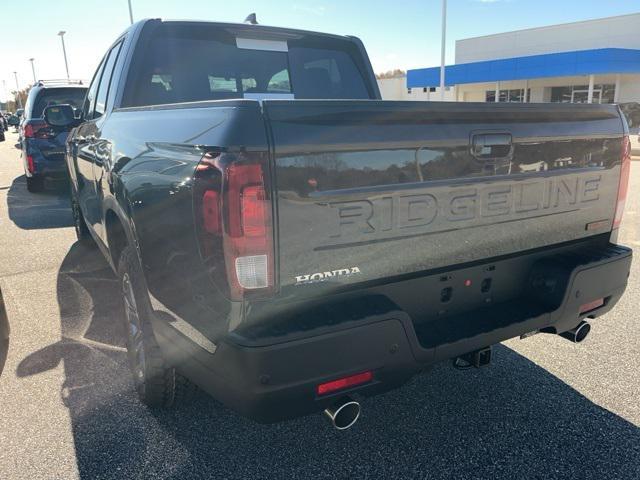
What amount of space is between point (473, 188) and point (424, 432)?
127 cm

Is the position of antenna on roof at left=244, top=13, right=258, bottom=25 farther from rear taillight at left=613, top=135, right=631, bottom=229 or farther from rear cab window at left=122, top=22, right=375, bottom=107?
rear taillight at left=613, top=135, right=631, bottom=229

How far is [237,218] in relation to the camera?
1.81 m

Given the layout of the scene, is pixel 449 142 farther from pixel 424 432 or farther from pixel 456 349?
pixel 424 432

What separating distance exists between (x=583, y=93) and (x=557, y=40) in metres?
5.59

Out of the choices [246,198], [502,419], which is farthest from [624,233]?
[246,198]

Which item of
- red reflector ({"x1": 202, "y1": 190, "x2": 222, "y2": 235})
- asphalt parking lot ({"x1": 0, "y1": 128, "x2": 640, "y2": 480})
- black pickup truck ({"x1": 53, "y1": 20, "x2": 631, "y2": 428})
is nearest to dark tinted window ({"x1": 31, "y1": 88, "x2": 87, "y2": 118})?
asphalt parking lot ({"x1": 0, "y1": 128, "x2": 640, "y2": 480})

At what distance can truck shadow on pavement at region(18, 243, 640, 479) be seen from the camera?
246 cm

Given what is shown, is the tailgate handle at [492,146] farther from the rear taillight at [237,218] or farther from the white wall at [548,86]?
the white wall at [548,86]

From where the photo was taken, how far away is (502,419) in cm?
283

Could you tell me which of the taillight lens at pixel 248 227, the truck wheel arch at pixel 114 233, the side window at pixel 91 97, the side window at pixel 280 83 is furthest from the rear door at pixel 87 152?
the taillight lens at pixel 248 227

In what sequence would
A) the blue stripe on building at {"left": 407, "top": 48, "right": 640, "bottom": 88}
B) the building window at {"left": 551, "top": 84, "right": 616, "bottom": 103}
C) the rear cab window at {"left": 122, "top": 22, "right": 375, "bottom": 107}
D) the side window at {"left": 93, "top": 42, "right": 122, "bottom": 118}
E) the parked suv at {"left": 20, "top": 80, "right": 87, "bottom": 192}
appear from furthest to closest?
the building window at {"left": 551, "top": 84, "right": 616, "bottom": 103} → the blue stripe on building at {"left": 407, "top": 48, "right": 640, "bottom": 88} → the parked suv at {"left": 20, "top": 80, "right": 87, "bottom": 192} → the side window at {"left": 93, "top": 42, "right": 122, "bottom": 118} → the rear cab window at {"left": 122, "top": 22, "right": 375, "bottom": 107}

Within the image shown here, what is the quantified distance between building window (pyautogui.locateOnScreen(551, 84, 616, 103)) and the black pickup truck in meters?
37.8

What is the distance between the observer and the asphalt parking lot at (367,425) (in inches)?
97.3

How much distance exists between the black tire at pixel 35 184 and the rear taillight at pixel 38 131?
109 cm
